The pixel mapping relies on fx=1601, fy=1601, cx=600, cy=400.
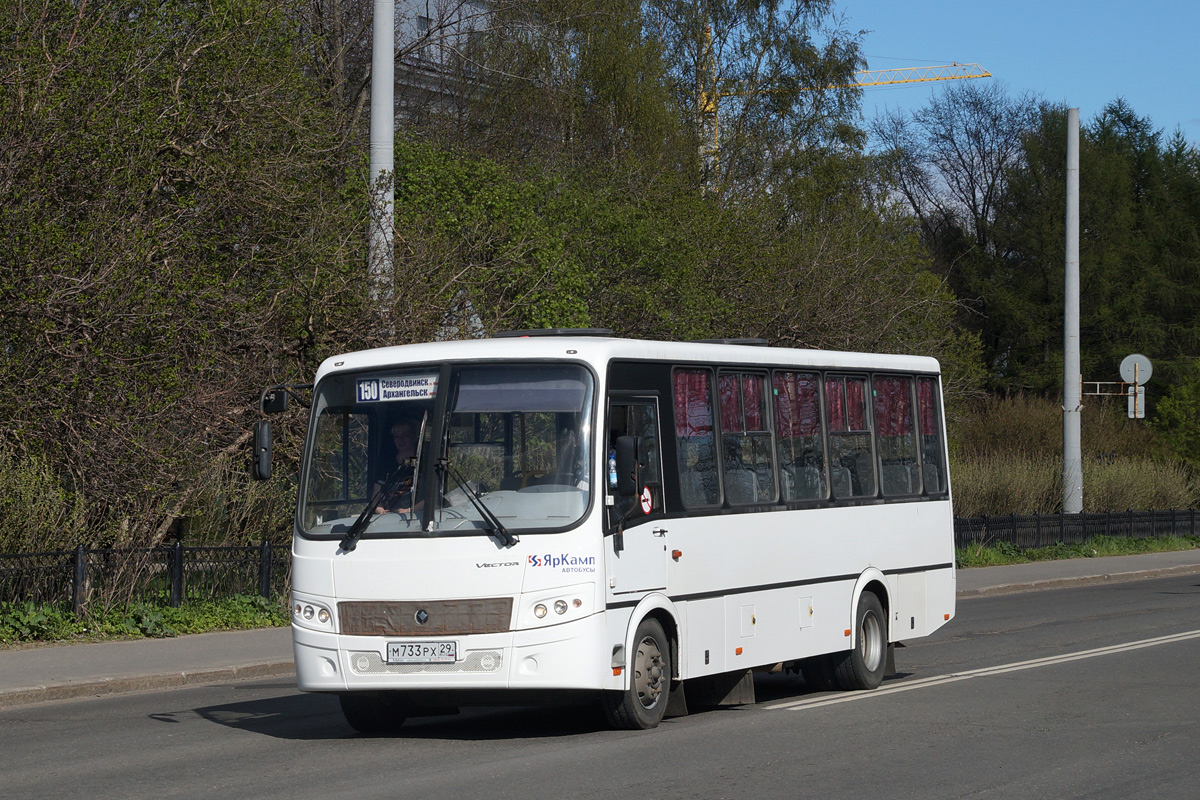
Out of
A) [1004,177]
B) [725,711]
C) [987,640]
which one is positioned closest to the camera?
[725,711]

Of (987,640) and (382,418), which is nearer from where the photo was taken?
(382,418)

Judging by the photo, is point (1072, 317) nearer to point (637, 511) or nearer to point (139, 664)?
point (139, 664)

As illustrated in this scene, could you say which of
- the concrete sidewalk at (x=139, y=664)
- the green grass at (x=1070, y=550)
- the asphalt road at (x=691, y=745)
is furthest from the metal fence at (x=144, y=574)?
the green grass at (x=1070, y=550)

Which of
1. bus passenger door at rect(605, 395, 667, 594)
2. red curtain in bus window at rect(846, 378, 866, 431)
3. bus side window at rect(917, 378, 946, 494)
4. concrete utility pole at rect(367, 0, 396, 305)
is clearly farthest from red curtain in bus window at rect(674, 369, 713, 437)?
concrete utility pole at rect(367, 0, 396, 305)

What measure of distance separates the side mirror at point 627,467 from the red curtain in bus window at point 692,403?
40.2 inches

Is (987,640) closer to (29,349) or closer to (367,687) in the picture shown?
(367,687)

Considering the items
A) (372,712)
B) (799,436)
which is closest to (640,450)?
(799,436)

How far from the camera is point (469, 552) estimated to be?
10102mm

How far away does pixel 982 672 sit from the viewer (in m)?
14.2

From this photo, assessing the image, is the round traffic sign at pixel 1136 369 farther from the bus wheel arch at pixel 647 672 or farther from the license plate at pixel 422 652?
the license plate at pixel 422 652

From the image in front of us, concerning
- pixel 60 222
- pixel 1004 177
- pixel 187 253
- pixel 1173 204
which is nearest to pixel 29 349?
pixel 60 222

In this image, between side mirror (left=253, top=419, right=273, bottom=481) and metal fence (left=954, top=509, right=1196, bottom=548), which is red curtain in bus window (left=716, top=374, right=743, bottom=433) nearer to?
side mirror (left=253, top=419, right=273, bottom=481)

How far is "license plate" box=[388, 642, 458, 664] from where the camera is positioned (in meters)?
10.0

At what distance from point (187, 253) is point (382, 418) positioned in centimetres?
827
